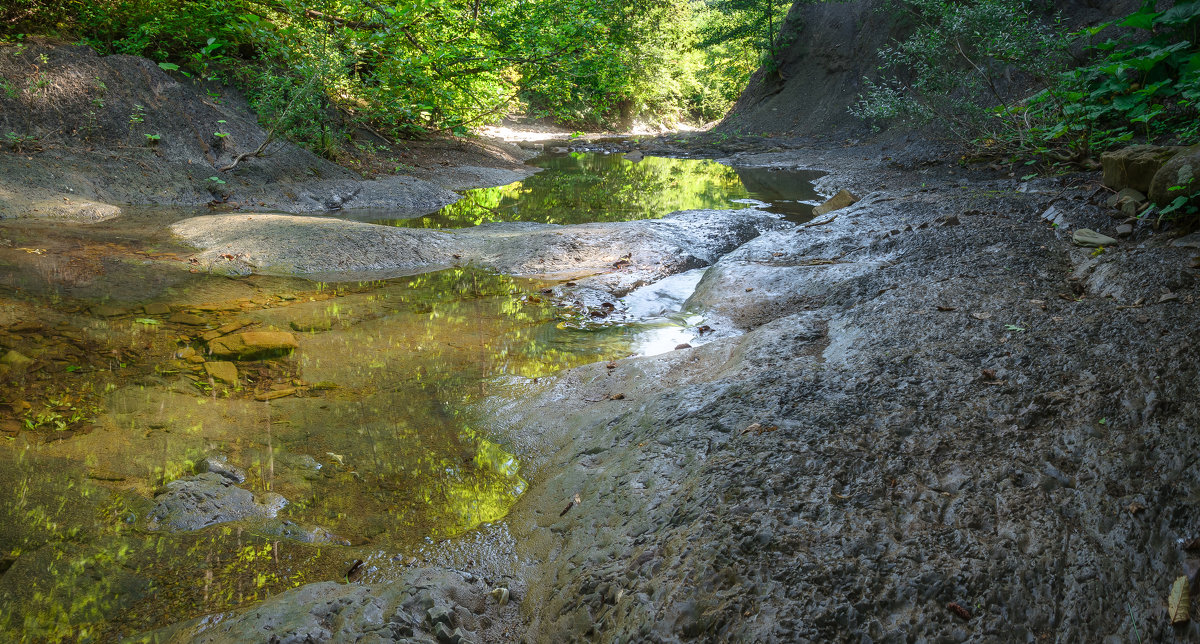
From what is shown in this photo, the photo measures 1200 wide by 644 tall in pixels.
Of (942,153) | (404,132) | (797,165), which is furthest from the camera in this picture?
(797,165)

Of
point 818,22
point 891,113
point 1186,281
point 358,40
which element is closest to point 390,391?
point 1186,281

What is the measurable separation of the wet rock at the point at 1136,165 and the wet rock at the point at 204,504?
537 centimetres

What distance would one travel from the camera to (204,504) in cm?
232

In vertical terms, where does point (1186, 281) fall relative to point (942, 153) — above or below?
above

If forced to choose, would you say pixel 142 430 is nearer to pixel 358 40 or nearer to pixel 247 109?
pixel 247 109

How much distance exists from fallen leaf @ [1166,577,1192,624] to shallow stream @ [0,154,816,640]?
1.86 meters

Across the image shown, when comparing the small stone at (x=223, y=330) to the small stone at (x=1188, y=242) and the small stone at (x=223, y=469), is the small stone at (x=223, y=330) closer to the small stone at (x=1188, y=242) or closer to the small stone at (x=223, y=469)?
the small stone at (x=223, y=469)

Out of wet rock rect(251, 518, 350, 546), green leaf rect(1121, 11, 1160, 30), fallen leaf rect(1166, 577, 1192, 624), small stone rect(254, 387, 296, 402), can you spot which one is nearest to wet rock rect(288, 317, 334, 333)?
small stone rect(254, 387, 296, 402)

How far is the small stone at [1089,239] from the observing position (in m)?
3.77

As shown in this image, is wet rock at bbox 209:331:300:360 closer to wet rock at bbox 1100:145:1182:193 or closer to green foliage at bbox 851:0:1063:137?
wet rock at bbox 1100:145:1182:193

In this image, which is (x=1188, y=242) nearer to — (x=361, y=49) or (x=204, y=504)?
(x=204, y=504)

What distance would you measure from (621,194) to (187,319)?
7796 mm

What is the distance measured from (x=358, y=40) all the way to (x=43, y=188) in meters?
4.99

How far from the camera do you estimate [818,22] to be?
817 inches
